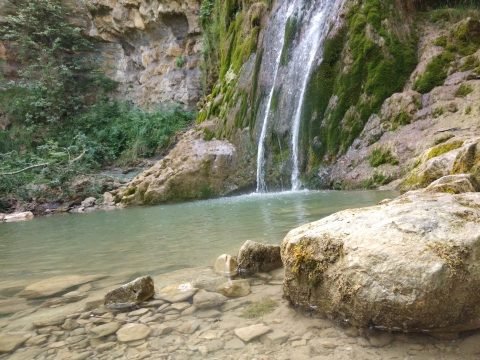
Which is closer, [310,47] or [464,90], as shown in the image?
[464,90]

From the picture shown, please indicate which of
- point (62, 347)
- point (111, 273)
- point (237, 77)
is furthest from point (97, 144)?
point (62, 347)

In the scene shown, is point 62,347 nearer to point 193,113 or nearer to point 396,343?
point 396,343

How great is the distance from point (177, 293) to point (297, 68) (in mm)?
8405

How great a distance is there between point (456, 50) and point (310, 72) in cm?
298

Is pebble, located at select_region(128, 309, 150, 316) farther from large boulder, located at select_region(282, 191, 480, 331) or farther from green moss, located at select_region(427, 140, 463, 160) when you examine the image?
green moss, located at select_region(427, 140, 463, 160)

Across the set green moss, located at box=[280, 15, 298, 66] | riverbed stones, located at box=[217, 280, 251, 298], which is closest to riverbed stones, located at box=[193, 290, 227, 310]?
riverbed stones, located at box=[217, 280, 251, 298]

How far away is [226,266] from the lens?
2.96m

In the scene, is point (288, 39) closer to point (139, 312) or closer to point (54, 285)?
point (54, 285)

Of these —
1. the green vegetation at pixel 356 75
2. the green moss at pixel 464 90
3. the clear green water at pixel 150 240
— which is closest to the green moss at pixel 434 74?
the green vegetation at pixel 356 75

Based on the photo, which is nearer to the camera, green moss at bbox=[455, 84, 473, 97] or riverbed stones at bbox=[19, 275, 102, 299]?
riverbed stones at bbox=[19, 275, 102, 299]

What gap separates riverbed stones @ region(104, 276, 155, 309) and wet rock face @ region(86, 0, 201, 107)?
1752cm

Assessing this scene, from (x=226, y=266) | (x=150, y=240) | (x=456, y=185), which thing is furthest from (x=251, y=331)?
(x=150, y=240)

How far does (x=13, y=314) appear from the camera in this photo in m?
2.62

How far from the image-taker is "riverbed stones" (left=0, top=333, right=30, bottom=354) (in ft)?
6.78
